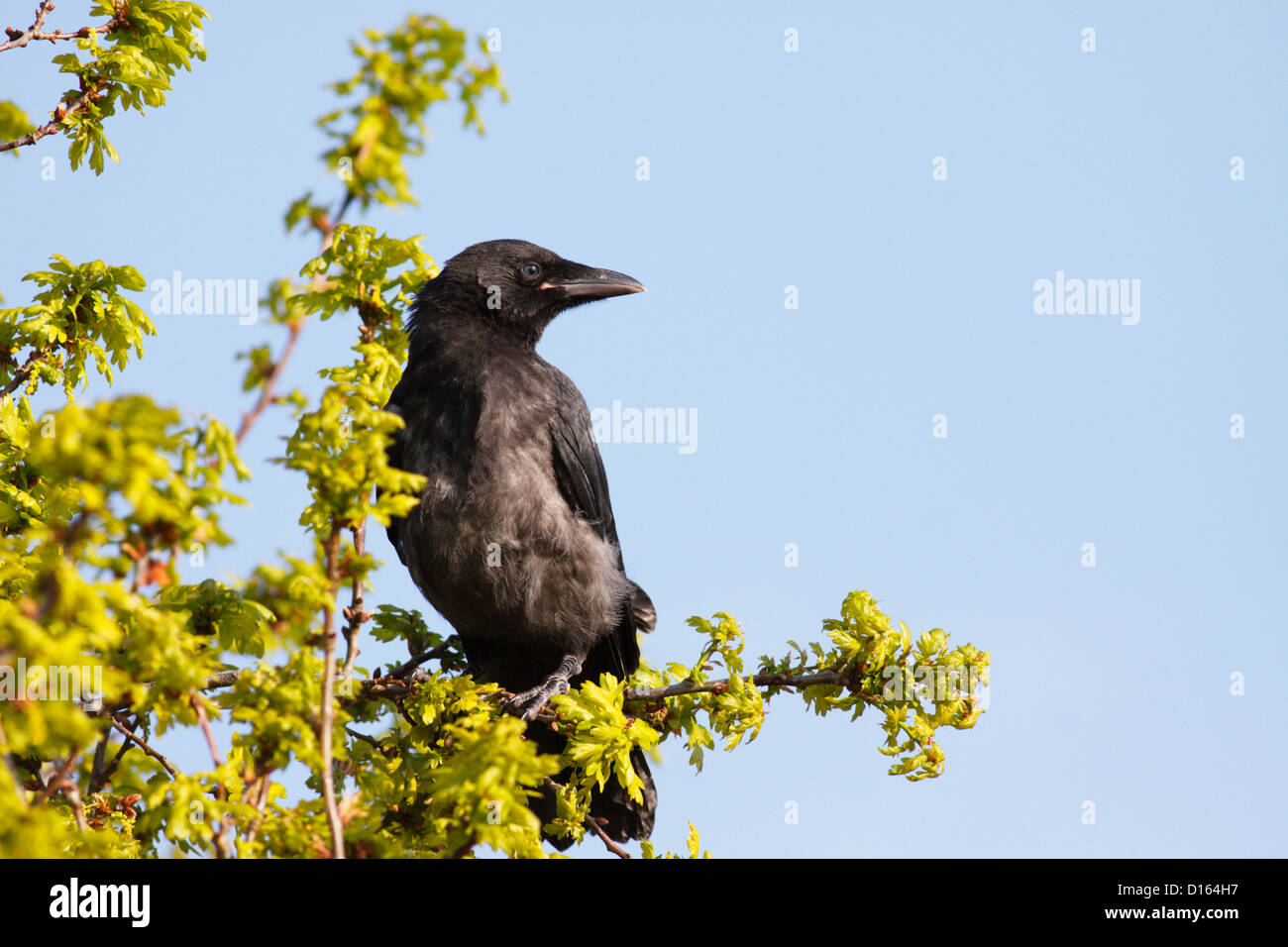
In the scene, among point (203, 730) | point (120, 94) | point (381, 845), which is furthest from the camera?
point (120, 94)

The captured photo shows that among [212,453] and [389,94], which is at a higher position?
[389,94]

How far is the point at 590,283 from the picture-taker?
24.9ft

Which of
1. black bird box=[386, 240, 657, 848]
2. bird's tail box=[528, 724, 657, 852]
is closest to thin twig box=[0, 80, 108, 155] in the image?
black bird box=[386, 240, 657, 848]

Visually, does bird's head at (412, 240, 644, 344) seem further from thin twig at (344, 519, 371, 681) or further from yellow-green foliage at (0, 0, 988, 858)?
thin twig at (344, 519, 371, 681)

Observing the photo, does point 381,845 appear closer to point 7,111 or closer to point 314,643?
point 314,643

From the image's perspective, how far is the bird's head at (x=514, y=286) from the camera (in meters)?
7.27

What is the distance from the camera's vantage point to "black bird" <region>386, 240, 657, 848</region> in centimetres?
654

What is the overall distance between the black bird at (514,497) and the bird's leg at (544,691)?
2 cm

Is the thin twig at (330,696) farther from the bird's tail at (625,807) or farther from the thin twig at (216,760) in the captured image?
the bird's tail at (625,807)

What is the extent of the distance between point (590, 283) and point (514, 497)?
1708 mm

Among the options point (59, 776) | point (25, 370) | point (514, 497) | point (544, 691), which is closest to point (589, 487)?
point (514, 497)

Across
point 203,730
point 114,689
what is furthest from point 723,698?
point 114,689

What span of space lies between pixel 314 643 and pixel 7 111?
335 centimetres

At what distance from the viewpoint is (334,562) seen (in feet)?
8.98
